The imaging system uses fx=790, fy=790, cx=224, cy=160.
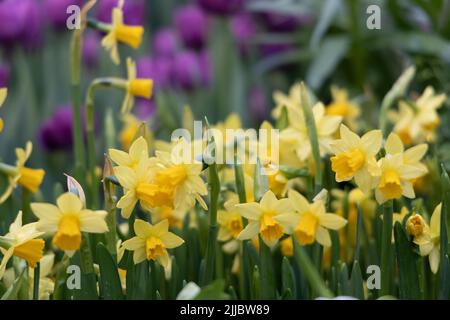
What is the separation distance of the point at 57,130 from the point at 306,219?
1.18m

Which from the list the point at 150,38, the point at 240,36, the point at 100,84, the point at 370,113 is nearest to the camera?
the point at 100,84

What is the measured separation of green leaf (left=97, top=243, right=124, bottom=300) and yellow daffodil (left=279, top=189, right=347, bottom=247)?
0.68 ft

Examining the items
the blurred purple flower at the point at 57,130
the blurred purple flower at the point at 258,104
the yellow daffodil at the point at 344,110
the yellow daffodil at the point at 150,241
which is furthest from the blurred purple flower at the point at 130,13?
the yellow daffodil at the point at 150,241

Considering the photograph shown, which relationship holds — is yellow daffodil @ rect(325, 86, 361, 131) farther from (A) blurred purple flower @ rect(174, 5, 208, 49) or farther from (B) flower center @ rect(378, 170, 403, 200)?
(A) blurred purple flower @ rect(174, 5, 208, 49)

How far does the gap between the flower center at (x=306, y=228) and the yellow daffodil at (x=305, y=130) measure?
24cm

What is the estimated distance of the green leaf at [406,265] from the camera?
0.97 meters

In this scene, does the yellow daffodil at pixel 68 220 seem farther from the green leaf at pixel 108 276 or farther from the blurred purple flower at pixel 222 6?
the blurred purple flower at pixel 222 6

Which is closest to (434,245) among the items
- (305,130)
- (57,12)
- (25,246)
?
(305,130)

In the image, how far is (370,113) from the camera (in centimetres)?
182

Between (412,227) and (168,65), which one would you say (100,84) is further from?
(168,65)
